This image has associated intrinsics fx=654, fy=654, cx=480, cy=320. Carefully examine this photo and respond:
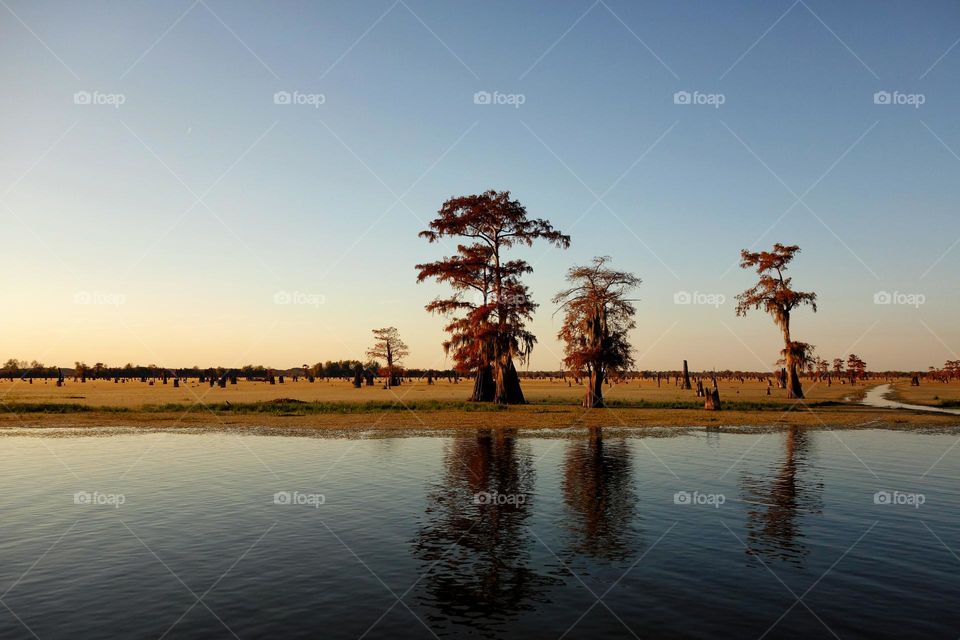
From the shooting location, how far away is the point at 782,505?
16.5m

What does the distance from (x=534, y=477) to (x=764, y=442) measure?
14.4 meters

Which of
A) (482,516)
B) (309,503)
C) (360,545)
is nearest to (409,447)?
(309,503)

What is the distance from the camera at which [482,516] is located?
15.2m

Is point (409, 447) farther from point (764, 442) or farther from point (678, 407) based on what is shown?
point (678, 407)

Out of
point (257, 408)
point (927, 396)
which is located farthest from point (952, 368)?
point (257, 408)

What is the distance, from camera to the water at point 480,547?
9266mm

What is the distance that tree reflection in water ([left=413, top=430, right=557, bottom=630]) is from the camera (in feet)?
32.2

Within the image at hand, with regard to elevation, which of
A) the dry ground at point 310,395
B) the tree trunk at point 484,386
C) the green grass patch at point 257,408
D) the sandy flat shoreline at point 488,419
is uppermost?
the tree trunk at point 484,386

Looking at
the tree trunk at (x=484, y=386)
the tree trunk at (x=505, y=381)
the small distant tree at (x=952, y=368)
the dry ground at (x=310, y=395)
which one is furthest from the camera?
the small distant tree at (x=952, y=368)

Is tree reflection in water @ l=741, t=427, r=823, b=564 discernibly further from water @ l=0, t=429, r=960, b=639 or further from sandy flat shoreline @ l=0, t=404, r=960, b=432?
sandy flat shoreline @ l=0, t=404, r=960, b=432

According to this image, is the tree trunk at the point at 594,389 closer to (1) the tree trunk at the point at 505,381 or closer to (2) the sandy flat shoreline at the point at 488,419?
(2) the sandy flat shoreline at the point at 488,419

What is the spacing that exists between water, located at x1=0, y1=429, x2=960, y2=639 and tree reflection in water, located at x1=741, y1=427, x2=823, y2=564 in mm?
86

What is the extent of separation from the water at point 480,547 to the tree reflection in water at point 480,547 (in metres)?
0.06

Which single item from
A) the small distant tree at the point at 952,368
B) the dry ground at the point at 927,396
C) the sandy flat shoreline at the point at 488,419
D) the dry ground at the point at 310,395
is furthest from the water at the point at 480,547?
the small distant tree at the point at 952,368
